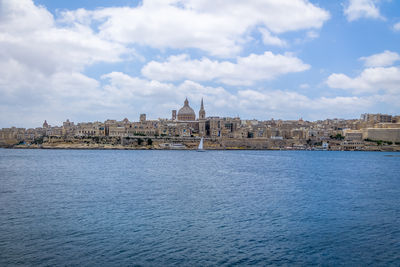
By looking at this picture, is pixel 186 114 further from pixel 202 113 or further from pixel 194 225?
pixel 194 225

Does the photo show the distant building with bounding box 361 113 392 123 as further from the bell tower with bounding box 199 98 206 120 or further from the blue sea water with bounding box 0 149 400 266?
the blue sea water with bounding box 0 149 400 266

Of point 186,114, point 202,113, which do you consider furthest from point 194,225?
point 186,114

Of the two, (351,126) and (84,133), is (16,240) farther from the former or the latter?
(351,126)

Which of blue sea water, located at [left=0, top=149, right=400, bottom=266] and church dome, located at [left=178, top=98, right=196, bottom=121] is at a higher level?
church dome, located at [left=178, top=98, right=196, bottom=121]

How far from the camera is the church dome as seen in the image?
12238cm

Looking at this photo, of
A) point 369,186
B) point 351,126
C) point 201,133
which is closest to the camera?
point 369,186

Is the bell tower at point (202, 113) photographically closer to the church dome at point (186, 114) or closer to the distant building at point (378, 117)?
the church dome at point (186, 114)

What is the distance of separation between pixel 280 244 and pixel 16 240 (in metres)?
7.58

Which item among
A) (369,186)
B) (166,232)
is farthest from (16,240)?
(369,186)

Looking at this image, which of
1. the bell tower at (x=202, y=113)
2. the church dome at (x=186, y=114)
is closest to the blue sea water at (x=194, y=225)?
the bell tower at (x=202, y=113)

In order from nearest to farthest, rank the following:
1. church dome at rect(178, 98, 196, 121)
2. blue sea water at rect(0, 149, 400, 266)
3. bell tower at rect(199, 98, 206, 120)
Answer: blue sea water at rect(0, 149, 400, 266), bell tower at rect(199, 98, 206, 120), church dome at rect(178, 98, 196, 121)

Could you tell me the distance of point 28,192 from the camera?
19.9 metres

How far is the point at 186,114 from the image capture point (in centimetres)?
12306

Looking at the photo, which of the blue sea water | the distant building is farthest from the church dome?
the blue sea water
